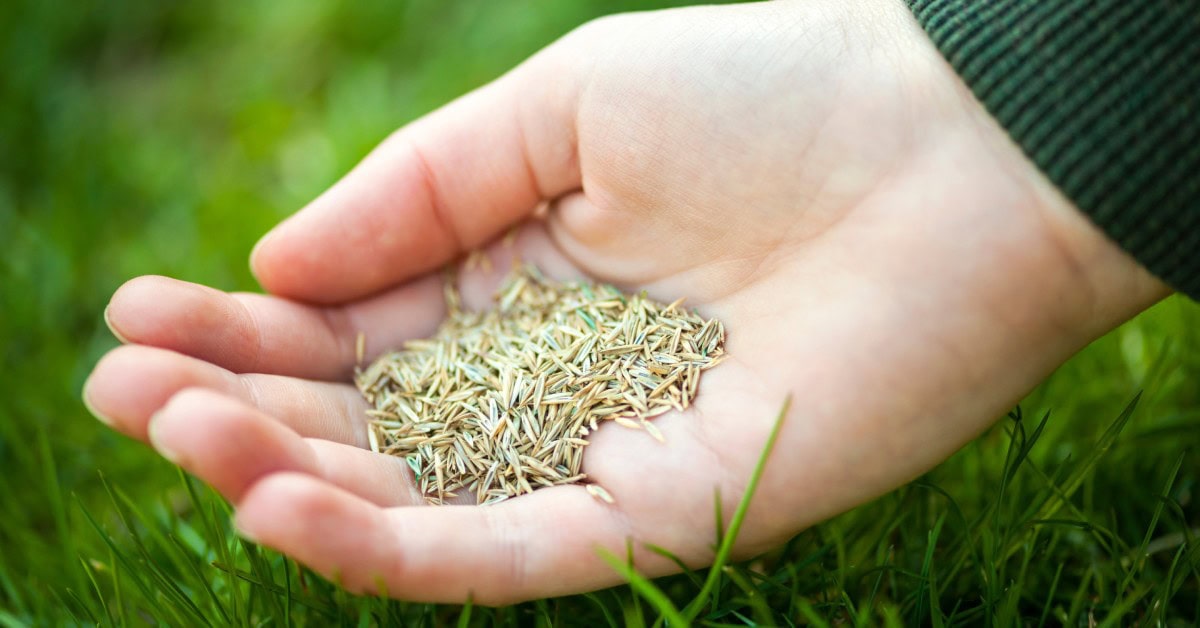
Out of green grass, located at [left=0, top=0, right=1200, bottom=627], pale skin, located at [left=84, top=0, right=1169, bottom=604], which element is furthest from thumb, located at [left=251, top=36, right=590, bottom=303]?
green grass, located at [left=0, top=0, right=1200, bottom=627]

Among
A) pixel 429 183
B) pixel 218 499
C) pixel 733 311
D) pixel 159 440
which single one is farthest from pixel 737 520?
pixel 218 499

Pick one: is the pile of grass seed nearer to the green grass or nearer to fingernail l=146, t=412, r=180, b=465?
the green grass

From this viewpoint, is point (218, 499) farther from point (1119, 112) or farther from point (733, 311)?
point (1119, 112)

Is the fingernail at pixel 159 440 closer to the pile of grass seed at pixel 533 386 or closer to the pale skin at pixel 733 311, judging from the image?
the pale skin at pixel 733 311

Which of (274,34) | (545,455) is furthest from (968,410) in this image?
(274,34)

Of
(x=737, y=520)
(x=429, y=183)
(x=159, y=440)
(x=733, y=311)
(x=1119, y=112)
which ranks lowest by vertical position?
(x=737, y=520)

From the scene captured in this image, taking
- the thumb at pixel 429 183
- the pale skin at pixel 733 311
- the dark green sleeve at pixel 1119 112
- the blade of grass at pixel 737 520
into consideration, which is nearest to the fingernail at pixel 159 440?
the pale skin at pixel 733 311

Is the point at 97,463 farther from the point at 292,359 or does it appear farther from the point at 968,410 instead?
the point at 968,410

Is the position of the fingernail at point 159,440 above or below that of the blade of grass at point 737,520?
above

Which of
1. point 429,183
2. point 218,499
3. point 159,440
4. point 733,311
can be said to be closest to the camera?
point 159,440
